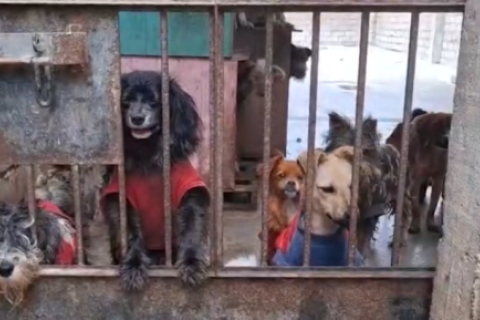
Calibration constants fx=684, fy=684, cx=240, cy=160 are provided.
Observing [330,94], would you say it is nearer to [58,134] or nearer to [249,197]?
[249,197]

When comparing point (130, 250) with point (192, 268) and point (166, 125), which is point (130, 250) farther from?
point (166, 125)

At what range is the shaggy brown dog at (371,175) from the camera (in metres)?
3.24

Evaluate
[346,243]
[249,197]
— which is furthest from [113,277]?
[249,197]

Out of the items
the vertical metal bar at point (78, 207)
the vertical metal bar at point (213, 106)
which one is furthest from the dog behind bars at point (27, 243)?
the vertical metal bar at point (213, 106)

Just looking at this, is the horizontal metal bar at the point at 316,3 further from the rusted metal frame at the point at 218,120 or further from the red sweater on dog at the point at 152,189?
the red sweater on dog at the point at 152,189

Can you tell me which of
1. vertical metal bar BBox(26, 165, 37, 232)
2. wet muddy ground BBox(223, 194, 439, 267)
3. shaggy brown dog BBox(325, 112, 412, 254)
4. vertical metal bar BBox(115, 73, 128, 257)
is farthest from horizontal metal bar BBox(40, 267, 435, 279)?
wet muddy ground BBox(223, 194, 439, 267)

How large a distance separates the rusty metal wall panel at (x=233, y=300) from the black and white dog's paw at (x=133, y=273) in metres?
0.04

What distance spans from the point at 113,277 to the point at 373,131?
1.79 metres

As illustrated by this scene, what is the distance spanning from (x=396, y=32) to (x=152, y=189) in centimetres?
1659

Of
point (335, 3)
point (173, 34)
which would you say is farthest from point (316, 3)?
point (173, 34)

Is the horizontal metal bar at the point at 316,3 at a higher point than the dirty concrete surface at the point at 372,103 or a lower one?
higher

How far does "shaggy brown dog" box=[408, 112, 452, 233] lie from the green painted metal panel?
1.16 m

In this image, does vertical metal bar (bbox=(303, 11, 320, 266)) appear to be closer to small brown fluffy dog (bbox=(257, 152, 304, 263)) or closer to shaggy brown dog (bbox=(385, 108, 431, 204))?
small brown fluffy dog (bbox=(257, 152, 304, 263))

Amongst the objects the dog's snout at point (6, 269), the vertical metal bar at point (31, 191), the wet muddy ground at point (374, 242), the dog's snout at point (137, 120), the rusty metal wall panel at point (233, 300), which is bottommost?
the wet muddy ground at point (374, 242)
